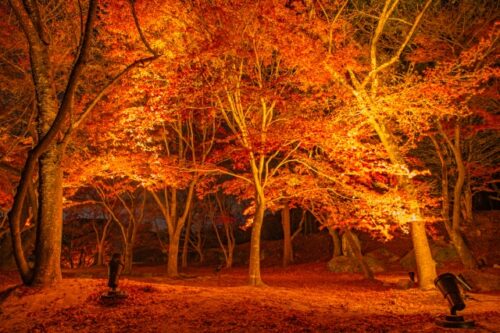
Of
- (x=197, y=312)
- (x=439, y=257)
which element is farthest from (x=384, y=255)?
(x=197, y=312)

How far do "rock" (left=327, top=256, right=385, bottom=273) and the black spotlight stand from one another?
16388 mm

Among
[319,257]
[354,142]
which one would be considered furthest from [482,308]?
[319,257]

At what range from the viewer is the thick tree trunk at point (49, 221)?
8398 millimetres

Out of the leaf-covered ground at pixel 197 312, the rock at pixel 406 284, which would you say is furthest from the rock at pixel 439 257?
the leaf-covered ground at pixel 197 312

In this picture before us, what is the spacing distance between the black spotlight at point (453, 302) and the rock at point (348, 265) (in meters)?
16.4

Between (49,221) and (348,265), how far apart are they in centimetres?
1670

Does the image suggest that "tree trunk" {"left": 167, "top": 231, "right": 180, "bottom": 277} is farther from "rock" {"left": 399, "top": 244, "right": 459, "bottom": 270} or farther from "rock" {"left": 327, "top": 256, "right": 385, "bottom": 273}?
"rock" {"left": 399, "top": 244, "right": 459, "bottom": 270}

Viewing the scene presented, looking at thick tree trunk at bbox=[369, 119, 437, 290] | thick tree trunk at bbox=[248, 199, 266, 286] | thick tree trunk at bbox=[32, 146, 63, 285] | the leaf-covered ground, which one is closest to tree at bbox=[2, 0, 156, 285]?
thick tree trunk at bbox=[32, 146, 63, 285]

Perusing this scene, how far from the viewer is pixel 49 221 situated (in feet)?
28.1

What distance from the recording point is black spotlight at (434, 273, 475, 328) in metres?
5.10

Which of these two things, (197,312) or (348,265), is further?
(348,265)

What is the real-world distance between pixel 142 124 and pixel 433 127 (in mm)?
11981

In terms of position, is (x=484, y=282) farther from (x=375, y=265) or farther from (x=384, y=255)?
(x=384, y=255)

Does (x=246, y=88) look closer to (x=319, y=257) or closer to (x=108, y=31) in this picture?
(x=108, y=31)
